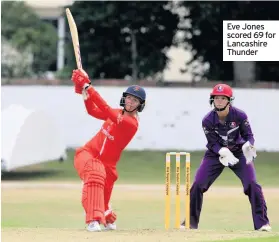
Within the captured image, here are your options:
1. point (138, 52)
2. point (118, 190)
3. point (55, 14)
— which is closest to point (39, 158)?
point (118, 190)

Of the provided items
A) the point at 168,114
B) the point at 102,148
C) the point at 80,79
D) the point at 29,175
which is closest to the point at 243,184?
the point at 102,148

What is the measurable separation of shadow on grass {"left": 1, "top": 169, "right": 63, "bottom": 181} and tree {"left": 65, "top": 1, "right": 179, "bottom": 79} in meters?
6.33

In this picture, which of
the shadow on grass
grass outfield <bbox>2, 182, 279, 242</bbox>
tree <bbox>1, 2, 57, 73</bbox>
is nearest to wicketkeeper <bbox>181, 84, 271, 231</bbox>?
grass outfield <bbox>2, 182, 279, 242</bbox>

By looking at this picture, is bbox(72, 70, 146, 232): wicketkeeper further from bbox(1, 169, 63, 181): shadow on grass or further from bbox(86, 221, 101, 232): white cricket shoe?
bbox(1, 169, 63, 181): shadow on grass

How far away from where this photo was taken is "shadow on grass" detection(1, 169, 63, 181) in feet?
75.8

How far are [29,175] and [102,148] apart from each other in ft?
38.9

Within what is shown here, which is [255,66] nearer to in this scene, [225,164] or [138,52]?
[138,52]

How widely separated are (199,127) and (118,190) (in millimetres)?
7439

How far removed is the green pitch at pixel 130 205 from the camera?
37.1ft

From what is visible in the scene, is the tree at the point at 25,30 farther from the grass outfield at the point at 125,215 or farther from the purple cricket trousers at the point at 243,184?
the purple cricket trousers at the point at 243,184

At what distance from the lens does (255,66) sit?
97.5 feet

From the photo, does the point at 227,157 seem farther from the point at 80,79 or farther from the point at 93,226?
the point at 80,79

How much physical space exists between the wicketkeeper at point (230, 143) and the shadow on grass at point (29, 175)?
34.9 feet

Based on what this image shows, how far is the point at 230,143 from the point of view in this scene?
12.8m
